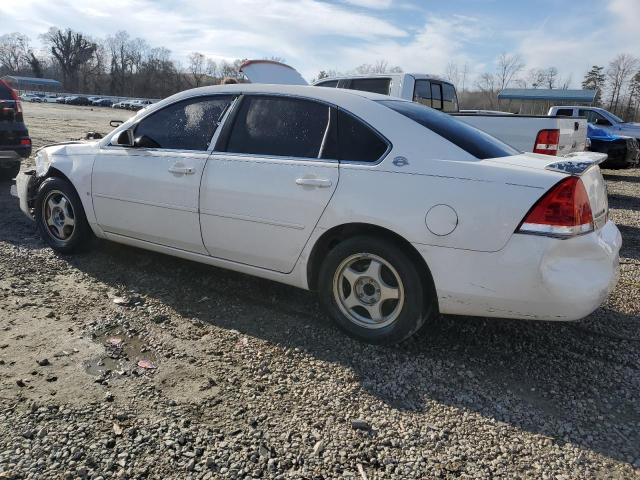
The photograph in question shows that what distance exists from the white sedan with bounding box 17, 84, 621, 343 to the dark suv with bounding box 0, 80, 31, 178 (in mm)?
4193

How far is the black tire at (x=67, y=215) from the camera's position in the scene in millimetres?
4594

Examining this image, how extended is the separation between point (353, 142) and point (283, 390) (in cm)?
160

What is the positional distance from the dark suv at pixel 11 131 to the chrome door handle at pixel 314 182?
20.4ft

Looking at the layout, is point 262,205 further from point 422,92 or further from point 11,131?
point 11,131

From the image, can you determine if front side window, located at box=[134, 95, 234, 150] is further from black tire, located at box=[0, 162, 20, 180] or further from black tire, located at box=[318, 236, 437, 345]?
black tire, located at box=[0, 162, 20, 180]

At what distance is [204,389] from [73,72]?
422ft

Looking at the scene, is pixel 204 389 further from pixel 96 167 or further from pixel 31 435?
pixel 96 167

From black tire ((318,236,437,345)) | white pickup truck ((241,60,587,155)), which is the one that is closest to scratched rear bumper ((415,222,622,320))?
black tire ((318,236,437,345))

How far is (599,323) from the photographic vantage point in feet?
12.4

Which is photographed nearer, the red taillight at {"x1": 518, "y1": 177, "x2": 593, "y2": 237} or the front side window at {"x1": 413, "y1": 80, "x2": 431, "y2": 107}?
the red taillight at {"x1": 518, "y1": 177, "x2": 593, "y2": 237}

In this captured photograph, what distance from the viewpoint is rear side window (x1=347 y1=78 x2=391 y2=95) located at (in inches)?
327

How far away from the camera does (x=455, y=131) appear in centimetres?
332

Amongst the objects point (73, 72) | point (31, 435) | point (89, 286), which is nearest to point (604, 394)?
point (31, 435)

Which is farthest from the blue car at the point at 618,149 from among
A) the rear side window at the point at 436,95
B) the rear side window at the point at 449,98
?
the rear side window at the point at 436,95
